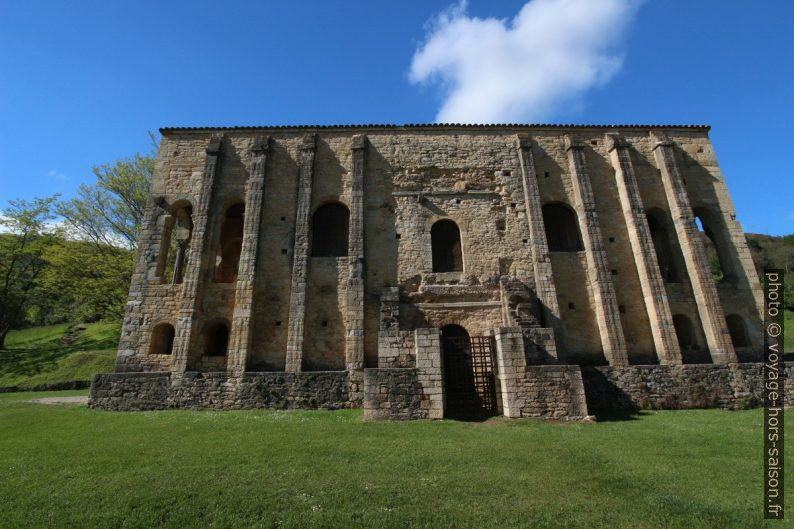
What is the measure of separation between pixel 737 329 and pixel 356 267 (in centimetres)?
1460

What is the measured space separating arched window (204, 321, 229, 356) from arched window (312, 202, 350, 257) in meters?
4.37

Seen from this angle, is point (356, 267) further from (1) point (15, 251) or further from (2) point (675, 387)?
(1) point (15, 251)

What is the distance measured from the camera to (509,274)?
14234 millimetres

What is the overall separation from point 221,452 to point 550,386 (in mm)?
7758

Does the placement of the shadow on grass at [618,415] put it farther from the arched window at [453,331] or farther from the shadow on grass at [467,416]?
the arched window at [453,331]

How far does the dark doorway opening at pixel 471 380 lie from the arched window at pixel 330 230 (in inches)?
238

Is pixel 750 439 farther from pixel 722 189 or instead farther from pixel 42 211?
pixel 42 211

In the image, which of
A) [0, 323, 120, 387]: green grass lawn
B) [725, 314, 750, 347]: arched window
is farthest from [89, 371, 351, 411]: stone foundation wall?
[725, 314, 750, 347]: arched window

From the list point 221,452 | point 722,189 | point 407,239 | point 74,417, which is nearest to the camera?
point 221,452

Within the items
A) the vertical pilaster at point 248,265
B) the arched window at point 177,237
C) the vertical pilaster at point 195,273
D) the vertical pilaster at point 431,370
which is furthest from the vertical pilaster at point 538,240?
the arched window at point 177,237

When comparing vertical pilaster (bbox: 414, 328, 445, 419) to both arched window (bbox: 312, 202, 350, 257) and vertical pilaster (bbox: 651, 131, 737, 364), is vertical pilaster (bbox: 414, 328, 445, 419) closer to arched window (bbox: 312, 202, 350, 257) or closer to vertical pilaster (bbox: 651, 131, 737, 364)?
arched window (bbox: 312, 202, 350, 257)

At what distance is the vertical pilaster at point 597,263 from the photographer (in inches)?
515

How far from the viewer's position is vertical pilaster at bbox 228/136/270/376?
12.7 m

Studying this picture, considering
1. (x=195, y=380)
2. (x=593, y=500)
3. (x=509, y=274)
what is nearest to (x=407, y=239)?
(x=509, y=274)
